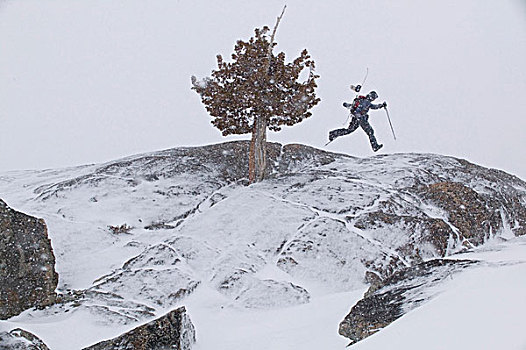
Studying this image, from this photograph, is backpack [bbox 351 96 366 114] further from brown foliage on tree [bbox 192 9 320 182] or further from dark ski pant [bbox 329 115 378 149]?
brown foliage on tree [bbox 192 9 320 182]

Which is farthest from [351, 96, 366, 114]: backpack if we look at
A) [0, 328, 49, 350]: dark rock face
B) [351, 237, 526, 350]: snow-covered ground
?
[0, 328, 49, 350]: dark rock face

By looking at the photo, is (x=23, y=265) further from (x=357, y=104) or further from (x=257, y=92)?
(x=357, y=104)

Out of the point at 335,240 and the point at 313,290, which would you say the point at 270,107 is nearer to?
the point at 335,240

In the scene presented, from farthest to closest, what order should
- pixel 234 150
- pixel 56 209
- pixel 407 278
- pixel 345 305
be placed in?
A: pixel 234 150 < pixel 56 209 < pixel 345 305 < pixel 407 278

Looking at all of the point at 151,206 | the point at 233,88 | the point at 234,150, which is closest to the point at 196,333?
the point at 151,206

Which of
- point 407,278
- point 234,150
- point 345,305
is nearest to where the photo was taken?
point 407,278

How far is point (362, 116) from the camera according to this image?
28.0 feet

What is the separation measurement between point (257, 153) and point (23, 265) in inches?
177

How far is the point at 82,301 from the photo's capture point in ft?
20.2

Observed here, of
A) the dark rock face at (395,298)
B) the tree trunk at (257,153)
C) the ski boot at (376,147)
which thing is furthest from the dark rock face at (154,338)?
the ski boot at (376,147)

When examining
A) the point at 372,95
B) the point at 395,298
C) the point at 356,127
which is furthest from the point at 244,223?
the point at 395,298

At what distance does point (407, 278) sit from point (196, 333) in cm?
213

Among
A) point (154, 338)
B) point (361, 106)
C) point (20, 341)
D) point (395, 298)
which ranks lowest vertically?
point (395, 298)

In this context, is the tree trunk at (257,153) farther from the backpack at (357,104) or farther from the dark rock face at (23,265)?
the dark rock face at (23,265)
